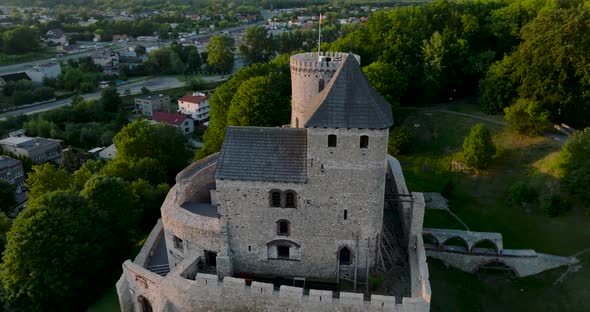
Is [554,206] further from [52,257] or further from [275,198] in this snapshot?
[52,257]

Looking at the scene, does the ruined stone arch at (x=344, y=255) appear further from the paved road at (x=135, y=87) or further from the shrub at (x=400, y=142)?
the paved road at (x=135, y=87)

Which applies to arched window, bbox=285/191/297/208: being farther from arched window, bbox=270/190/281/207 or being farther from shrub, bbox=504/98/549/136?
shrub, bbox=504/98/549/136

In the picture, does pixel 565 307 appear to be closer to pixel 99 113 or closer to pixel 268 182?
pixel 268 182

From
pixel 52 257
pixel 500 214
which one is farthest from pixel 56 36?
pixel 500 214

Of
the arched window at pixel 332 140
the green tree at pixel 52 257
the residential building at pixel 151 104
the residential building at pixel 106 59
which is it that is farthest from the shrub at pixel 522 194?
the residential building at pixel 106 59

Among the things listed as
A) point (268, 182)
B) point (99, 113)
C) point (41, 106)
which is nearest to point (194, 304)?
point (268, 182)

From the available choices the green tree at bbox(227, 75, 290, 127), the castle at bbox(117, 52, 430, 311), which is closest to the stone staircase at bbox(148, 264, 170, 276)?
the castle at bbox(117, 52, 430, 311)
